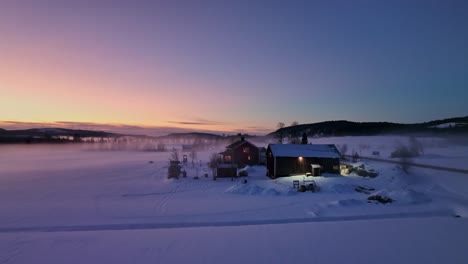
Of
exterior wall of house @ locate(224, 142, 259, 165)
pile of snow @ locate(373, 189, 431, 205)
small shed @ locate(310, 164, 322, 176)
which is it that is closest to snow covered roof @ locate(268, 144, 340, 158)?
small shed @ locate(310, 164, 322, 176)

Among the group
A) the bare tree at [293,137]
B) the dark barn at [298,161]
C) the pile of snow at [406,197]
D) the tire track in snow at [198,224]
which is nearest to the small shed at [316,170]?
the dark barn at [298,161]

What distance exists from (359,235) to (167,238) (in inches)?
367

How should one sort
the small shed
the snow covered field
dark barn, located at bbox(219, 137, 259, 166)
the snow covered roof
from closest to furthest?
the snow covered field, the small shed, the snow covered roof, dark barn, located at bbox(219, 137, 259, 166)

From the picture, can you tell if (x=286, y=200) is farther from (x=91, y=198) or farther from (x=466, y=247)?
(x=91, y=198)

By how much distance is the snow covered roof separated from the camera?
33.5 meters

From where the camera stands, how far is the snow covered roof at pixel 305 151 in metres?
33.5

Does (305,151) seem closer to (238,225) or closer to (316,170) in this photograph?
(316,170)

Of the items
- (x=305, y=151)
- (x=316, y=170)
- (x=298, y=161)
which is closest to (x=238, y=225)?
(x=316, y=170)

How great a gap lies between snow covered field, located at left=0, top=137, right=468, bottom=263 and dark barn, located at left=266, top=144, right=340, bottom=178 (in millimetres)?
6082

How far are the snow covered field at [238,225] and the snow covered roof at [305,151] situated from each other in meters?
6.55

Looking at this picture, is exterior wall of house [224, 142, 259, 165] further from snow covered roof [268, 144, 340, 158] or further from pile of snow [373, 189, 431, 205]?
pile of snow [373, 189, 431, 205]

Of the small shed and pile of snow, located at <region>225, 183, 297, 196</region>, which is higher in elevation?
the small shed

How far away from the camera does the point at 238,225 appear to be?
15.9m

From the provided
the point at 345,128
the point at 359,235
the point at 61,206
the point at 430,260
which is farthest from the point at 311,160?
the point at 345,128
